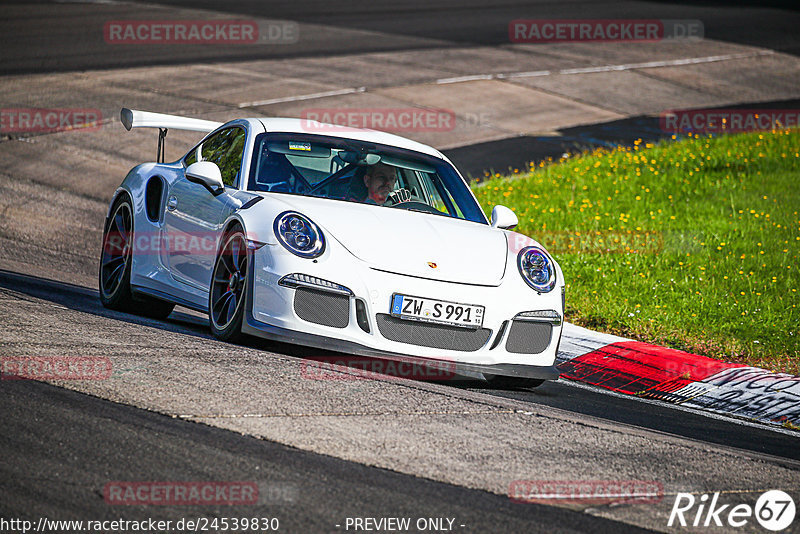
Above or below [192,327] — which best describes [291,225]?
above

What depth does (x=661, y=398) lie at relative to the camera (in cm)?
715

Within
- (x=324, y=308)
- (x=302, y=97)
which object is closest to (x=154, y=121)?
(x=324, y=308)

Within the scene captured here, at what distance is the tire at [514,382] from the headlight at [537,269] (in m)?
0.60

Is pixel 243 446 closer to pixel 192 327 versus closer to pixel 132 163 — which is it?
pixel 192 327

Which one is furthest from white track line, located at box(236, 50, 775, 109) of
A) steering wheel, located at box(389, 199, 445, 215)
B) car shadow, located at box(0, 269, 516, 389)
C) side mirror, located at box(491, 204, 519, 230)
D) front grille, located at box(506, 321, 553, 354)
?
front grille, located at box(506, 321, 553, 354)

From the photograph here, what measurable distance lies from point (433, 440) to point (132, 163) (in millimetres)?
9957

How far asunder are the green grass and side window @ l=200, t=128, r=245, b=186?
308cm

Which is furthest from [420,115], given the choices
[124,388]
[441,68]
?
[124,388]

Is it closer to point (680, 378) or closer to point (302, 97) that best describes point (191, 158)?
point (680, 378)

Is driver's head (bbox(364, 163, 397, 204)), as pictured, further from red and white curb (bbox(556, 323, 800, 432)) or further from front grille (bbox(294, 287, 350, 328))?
red and white curb (bbox(556, 323, 800, 432))

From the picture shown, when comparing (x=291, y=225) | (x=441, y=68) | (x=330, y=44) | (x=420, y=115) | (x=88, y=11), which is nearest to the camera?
(x=291, y=225)

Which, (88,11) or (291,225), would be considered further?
(88,11)

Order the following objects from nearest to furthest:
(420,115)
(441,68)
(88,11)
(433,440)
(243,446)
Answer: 1. (243,446)
2. (433,440)
3. (420,115)
4. (441,68)
5. (88,11)

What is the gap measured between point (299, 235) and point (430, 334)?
898mm
